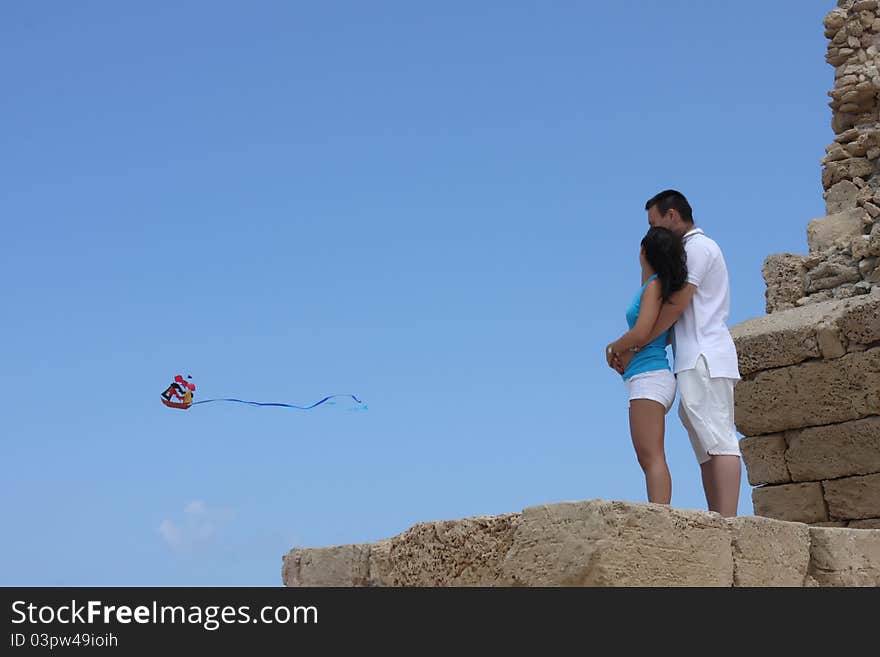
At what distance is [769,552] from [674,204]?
1850 millimetres

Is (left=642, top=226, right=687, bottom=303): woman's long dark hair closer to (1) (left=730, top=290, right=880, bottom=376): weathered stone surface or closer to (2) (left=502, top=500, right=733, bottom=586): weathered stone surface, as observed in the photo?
(2) (left=502, top=500, right=733, bottom=586): weathered stone surface

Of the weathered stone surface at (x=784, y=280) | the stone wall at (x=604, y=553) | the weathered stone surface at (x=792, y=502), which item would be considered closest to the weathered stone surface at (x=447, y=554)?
the stone wall at (x=604, y=553)

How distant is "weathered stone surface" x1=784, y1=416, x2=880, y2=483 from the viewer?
8.07 metres

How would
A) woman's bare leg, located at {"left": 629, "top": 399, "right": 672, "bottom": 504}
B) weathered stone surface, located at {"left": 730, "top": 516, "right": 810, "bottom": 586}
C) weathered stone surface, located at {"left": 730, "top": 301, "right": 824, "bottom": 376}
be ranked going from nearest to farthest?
1. weathered stone surface, located at {"left": 730, "top": 516, "right": 810, "bottom": 586}
2. woman's bare leg, located at {"left": 629, "top": 399, "right": 672, "bottom": 504}
3. weathered stone surface, located at {"left": 730, "top": 301, "right": 824, "bottom": 376}

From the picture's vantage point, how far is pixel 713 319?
5.79 metres

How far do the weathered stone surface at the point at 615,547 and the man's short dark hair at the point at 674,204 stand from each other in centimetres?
182

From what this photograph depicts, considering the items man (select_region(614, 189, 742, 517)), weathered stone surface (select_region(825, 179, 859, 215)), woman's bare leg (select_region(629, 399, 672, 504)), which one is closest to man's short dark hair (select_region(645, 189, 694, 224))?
man (select_region(614, 189, 742, 517))

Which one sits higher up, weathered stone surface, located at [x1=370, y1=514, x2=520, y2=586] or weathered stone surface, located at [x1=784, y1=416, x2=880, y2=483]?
weathered stone surface, located at [x1=784, y1=416, x2=880, y2=483]

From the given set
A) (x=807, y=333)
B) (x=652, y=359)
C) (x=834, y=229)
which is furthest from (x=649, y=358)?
(x=834, y=229)

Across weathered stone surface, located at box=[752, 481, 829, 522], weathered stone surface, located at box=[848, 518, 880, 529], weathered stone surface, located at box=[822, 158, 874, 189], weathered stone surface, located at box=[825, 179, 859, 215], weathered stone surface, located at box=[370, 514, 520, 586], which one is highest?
weathered stone surface, located at box=[822, 158, 874, 189]

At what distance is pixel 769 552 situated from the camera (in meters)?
5.05

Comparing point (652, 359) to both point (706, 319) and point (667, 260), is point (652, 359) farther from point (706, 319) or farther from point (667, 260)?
point (667, 260)
